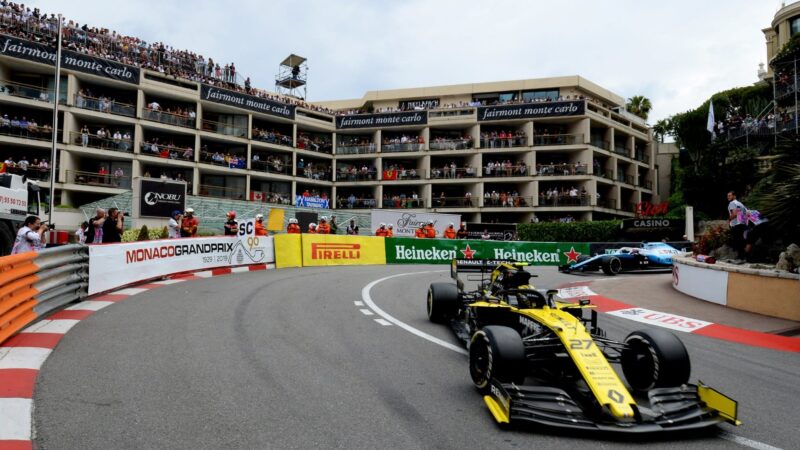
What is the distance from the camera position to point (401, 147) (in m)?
45.2

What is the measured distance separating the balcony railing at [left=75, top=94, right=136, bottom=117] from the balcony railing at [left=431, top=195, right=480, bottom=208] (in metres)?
24.1

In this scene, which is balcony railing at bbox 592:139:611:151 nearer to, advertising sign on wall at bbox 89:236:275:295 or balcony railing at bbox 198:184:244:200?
balcony railing at bbox 198:184:244:200

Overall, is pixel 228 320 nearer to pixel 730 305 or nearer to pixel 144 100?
pixel 730 305

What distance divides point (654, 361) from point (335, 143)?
145 ft

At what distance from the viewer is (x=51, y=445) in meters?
3.18

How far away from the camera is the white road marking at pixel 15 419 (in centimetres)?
328

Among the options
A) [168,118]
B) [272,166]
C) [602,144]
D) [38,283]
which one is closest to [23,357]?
[38,283]

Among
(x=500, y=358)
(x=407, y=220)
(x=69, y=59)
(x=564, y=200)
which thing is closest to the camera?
(x=500, y=358)

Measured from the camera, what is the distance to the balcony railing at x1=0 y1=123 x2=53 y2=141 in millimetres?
30663

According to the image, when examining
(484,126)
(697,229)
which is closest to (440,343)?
(697,229)

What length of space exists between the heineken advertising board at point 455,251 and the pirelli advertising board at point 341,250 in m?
0.74

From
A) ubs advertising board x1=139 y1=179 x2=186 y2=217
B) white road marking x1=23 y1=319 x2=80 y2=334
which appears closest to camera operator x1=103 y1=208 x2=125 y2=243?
white road marking x1=23 y1=319 x2=80 y2=334

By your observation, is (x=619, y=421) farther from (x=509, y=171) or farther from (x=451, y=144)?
(x=451, y=144)

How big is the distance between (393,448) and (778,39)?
57.3 meters
